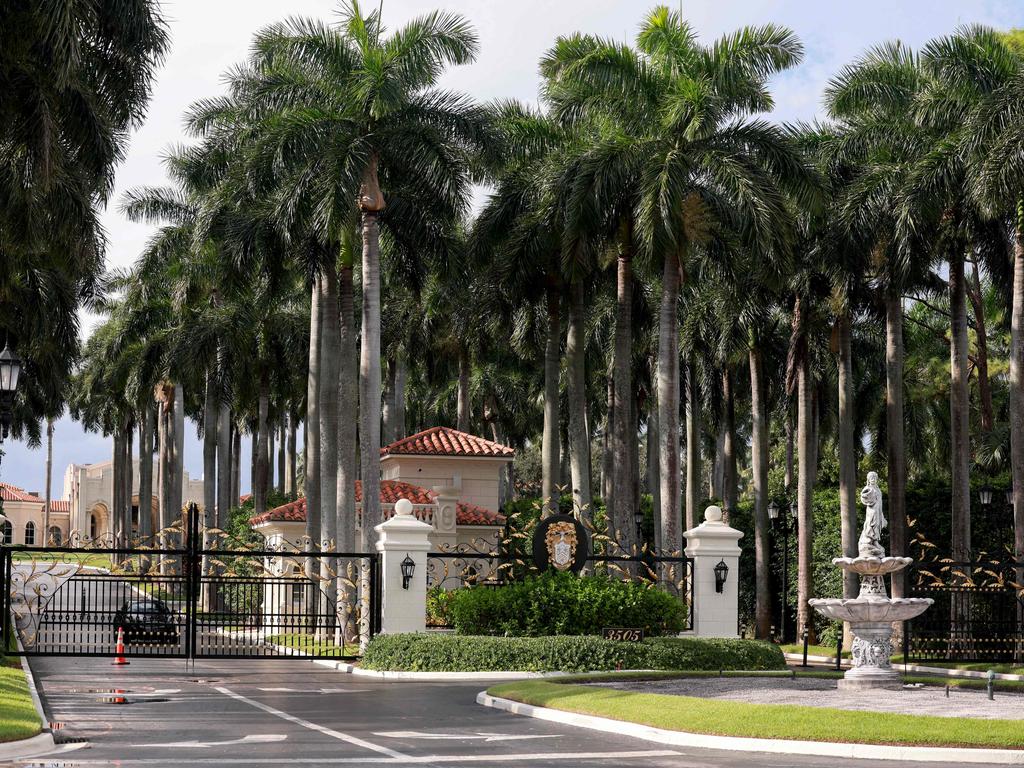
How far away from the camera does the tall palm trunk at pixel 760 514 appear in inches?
1709

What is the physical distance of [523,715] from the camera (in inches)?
693

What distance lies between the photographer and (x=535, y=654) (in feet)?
78.6

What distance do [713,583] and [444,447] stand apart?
75.8ft

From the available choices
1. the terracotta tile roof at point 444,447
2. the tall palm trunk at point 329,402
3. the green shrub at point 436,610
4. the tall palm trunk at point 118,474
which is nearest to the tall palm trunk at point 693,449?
the terracotta tile roof at point 444,447

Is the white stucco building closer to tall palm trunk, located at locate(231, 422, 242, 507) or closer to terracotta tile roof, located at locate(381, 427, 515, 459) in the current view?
tall palm trunk, located at locate(231, 422, 242, 507)

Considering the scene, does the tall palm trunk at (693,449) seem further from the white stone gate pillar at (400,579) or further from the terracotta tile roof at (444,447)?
the white stone gate pillar at (400,579)

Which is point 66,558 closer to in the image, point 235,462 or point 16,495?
point 235,462

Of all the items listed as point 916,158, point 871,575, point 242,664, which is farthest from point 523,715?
point 916,158

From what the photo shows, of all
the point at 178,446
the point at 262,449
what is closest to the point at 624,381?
the point at 262,449

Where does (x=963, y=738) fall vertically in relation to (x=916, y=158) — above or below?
below

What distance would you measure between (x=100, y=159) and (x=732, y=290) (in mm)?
20623

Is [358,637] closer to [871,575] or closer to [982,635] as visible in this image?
[871,575]

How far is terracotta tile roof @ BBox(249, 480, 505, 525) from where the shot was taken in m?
44.0

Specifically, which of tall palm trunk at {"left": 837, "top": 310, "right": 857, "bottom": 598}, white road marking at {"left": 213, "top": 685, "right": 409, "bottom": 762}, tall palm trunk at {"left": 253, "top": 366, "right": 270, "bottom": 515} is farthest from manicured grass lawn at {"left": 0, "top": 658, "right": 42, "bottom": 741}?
tall palm trunk at {"left": 253, "top": 366, "right": 270, "bottom": 515}
